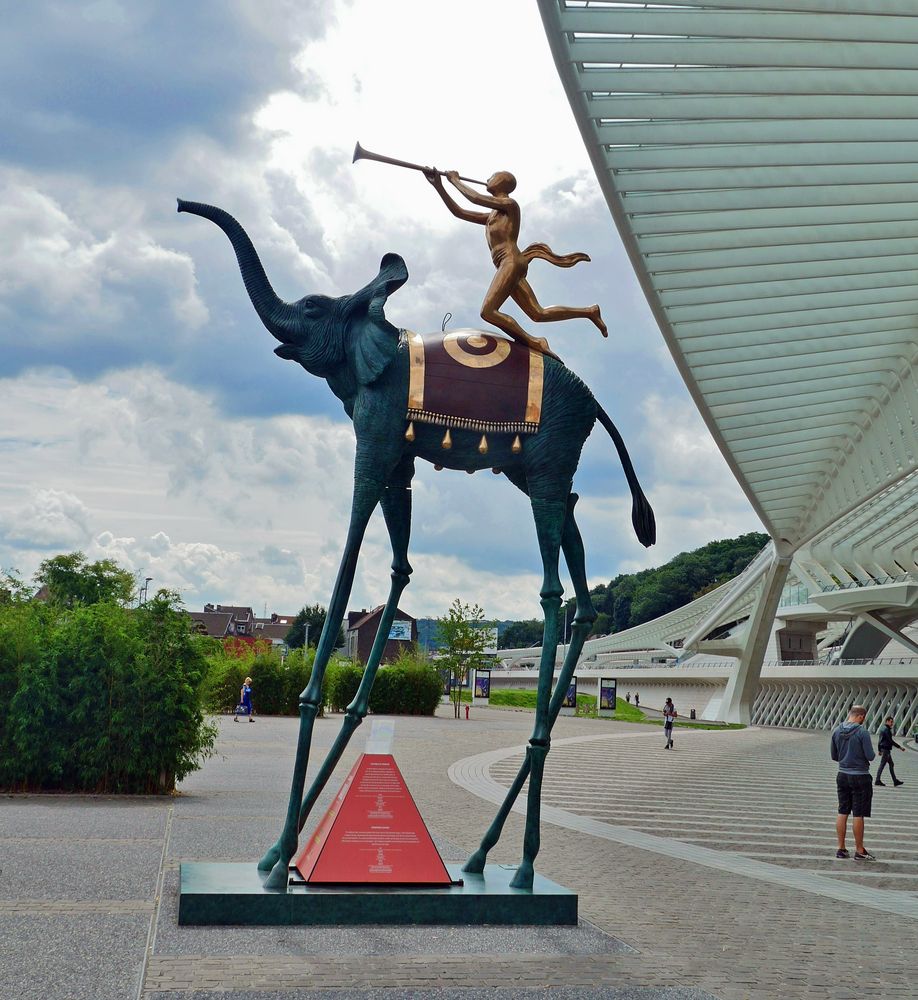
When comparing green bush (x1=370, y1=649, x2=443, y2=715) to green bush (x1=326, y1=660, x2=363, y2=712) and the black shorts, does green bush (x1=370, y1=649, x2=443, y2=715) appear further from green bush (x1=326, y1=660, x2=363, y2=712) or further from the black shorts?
the black shorts

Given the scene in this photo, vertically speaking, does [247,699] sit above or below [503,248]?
below

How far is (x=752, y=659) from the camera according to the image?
45250mm

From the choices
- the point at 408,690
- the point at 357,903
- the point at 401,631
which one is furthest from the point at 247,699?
the point at 401,631

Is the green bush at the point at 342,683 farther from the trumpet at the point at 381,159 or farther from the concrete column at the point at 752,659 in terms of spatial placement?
the trumpet at the point at 381,159

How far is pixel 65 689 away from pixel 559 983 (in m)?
9.00

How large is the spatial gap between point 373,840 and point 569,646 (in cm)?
183

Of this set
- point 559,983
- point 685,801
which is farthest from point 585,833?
point 559,983

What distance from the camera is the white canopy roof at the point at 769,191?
10.1 meters

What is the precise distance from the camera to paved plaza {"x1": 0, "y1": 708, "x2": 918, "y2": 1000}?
466 cm

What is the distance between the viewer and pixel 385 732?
6.46 m

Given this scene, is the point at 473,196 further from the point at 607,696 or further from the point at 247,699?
the point at 607,696

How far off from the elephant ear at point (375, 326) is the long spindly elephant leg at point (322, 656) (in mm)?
757

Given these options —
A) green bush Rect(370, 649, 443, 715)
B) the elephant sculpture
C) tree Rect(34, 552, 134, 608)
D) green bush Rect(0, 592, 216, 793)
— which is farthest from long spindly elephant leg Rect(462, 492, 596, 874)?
tree Rect(34, 552, 134, 608)

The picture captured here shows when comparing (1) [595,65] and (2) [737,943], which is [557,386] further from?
(1) [595,65]
